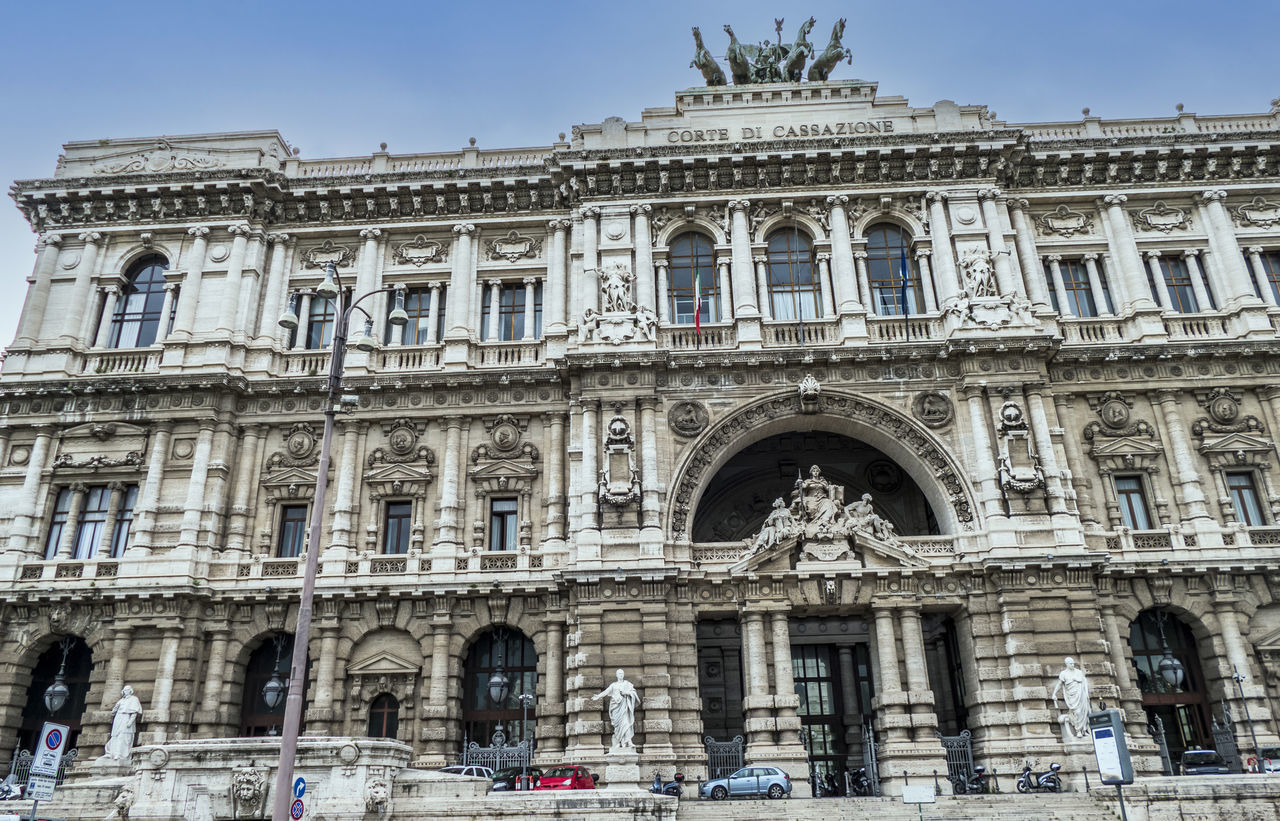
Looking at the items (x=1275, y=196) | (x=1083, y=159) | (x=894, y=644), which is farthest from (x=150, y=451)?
(x=1275, y=196)

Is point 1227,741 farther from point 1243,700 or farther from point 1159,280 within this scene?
point 1159,280

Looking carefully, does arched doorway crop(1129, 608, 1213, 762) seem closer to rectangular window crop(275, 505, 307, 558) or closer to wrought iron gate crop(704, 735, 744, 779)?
wrought iron gate crop(704, 735, 744, 779)

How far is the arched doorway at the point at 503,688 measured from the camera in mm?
27406

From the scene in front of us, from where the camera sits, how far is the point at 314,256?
33.4 meters

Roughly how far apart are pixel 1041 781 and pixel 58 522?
30.5 meters

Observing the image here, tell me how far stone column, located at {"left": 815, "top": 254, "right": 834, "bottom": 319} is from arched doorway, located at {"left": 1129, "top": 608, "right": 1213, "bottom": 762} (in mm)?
13636

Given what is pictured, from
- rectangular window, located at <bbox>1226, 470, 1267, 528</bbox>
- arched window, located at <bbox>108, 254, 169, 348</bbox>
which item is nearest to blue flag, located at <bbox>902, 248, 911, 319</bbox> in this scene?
rectangular window, located at <bbox>1226, 470, 1267, 528</bbox>

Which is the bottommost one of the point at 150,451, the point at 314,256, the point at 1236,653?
the point at 1236,653

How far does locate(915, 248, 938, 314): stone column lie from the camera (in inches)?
1201

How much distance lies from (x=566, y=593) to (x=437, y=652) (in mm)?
4248

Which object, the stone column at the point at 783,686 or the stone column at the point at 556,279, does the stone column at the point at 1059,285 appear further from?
the stone column at the point at 556,279

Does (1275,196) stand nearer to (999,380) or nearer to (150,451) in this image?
(999,380)

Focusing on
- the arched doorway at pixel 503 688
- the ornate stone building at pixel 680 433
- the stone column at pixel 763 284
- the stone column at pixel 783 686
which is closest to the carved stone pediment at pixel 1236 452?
the ornate stone building at pixel 680 433

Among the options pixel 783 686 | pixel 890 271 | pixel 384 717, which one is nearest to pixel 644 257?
pixel 890 271
